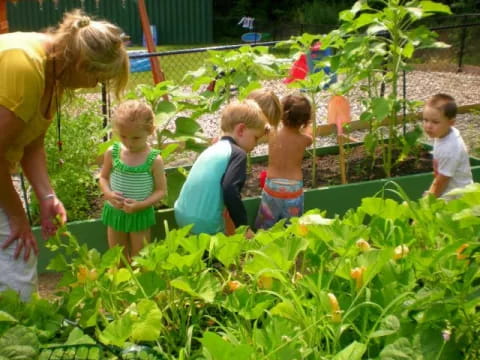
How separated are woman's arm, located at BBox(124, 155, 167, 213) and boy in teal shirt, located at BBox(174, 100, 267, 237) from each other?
6.3 inches

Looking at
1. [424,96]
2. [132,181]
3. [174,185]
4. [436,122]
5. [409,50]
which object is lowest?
[424,96]

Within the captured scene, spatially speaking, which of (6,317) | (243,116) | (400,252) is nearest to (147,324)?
(6,317)

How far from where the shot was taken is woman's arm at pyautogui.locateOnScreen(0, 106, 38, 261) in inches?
80.3

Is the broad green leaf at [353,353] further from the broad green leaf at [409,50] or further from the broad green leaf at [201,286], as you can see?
the broad green leaf at [409,50]

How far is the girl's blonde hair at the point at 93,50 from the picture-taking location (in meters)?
2.10

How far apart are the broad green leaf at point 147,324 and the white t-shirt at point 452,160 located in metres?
2.88

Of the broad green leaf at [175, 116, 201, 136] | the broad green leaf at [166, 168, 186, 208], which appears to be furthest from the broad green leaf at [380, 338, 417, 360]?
the broad green leaf at [175, 116, 201, 136]

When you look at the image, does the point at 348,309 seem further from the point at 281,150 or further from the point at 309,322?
the point at 281,150

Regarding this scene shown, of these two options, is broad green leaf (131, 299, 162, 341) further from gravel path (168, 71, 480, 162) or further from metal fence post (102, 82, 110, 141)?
gravel path (168, 71, 480, 162)

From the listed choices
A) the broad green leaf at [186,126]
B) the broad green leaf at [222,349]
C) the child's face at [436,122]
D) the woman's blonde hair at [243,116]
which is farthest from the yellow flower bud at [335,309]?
the broad green leaf at [186,126]

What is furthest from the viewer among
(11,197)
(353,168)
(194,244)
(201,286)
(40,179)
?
(353,168)

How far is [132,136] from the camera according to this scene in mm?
3518

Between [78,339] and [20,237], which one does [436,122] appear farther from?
[78,339]

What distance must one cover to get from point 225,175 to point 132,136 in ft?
1.77
